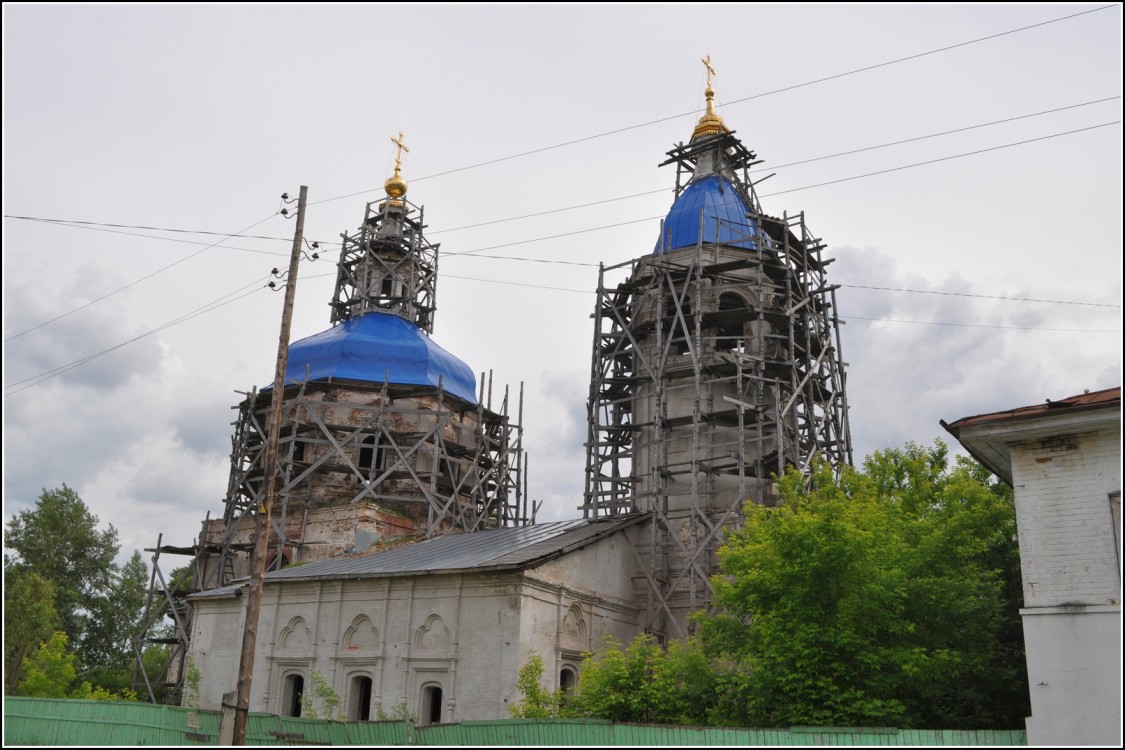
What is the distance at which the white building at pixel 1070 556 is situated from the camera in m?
12.8

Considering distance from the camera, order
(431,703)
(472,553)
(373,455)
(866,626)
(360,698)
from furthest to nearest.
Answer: (373,455) < (472,553) < (360,698) < (431,703) < (866,626)

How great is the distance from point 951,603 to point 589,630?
9623mm

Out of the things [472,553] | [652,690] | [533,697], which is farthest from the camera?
[472,553]

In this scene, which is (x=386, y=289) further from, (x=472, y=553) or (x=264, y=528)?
(x=264, y=528)

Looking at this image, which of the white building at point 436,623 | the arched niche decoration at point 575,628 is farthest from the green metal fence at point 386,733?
the arched niche decoration at point 575,628

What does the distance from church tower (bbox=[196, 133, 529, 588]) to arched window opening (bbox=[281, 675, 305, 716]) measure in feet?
26.4

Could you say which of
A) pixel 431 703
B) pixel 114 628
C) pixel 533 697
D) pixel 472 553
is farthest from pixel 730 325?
pixel 114 628

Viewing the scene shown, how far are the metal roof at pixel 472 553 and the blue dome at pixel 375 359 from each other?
11567 millimetres

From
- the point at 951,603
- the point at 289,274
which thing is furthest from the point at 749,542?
the point at 289,274

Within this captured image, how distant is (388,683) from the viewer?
24609 mm

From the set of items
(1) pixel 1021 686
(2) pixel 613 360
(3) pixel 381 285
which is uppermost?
(3) pixel 381 285

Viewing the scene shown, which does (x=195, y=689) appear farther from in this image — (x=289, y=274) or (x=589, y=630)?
(x=289, y=274)

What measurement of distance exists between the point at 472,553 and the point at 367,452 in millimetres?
16262

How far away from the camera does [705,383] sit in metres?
31.5
